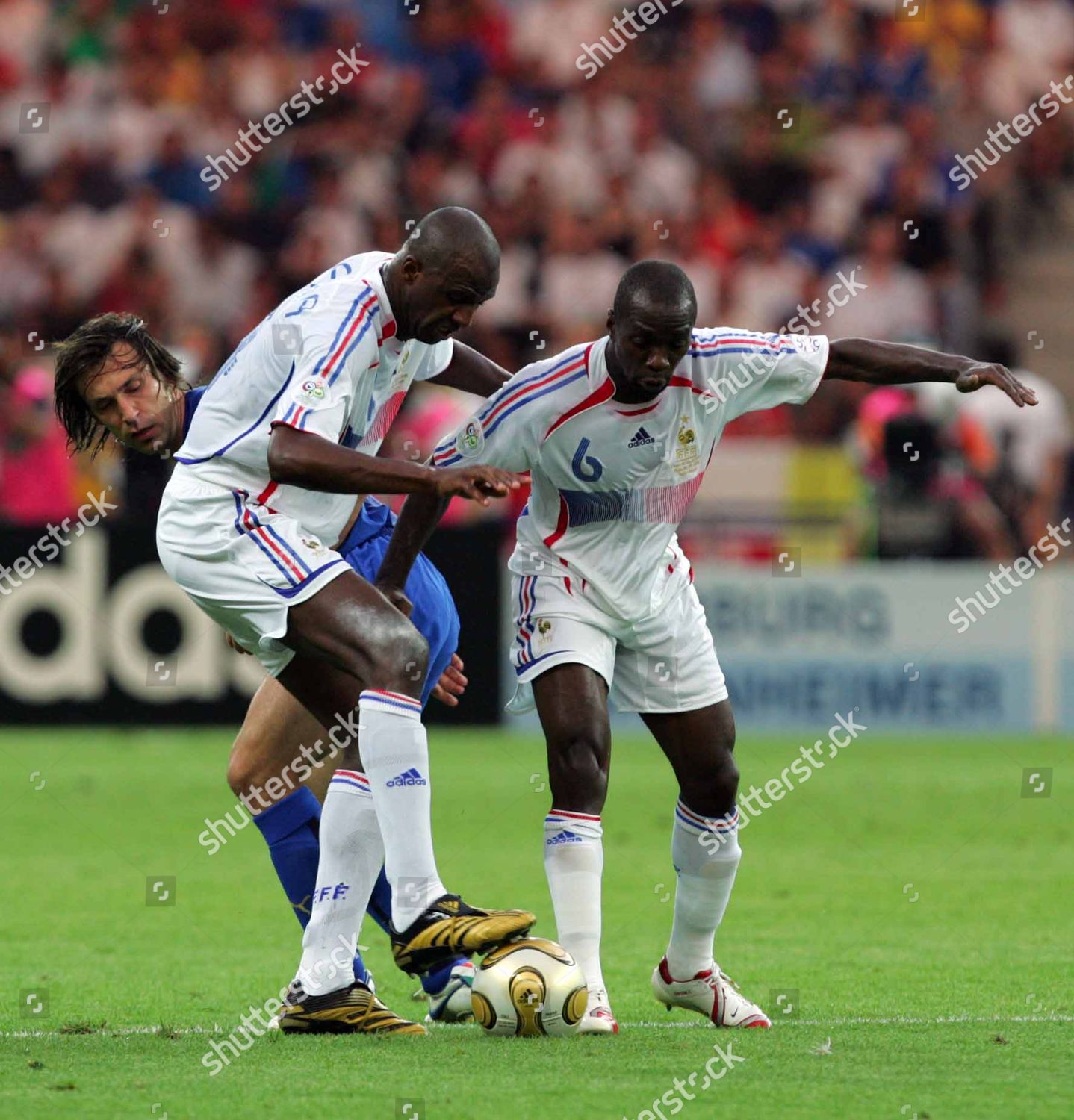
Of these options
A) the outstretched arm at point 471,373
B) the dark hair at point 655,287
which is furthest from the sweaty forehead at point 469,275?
the outstretched arm at point 471,373

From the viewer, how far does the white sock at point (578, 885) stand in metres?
5.66

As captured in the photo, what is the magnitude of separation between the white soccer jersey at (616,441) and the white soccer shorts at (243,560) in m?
0.53

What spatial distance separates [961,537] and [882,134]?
4684 millimetres

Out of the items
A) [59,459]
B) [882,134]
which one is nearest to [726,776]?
[59,459]

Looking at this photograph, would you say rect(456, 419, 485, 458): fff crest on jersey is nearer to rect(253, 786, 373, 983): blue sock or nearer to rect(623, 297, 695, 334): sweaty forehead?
rect(623, 297, 695, 334): sweaty forehead

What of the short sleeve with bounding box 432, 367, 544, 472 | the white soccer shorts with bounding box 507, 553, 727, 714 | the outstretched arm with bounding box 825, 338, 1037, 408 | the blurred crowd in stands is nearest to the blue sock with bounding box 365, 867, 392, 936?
the white soccer shorts with bounding box 507, 553, 727, 714

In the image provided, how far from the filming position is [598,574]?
5.99 meters

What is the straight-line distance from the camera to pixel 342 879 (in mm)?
5637

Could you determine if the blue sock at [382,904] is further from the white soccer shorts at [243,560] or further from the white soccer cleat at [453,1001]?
the white soccer shorts at [243,560]

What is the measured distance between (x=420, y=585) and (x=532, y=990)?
4.68ft

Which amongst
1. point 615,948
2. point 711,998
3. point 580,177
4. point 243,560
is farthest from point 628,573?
point 580,177

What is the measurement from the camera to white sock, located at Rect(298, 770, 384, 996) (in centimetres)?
562

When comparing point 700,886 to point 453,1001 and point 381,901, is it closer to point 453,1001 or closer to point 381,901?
point 453,1001

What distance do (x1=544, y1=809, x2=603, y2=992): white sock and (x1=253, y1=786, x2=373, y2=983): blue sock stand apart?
888 mm
